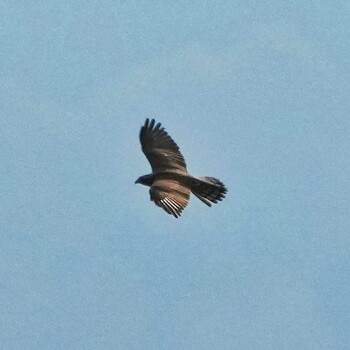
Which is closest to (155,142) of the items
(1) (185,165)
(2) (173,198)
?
(1) (185,165)

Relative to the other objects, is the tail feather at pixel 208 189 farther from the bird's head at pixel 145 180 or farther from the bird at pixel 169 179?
the bird's head at pixel 145 180

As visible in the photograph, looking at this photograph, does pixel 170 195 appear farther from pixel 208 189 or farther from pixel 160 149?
pixel 160 149

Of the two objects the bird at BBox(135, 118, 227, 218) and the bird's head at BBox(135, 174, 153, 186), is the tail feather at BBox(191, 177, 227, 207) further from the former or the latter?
the bird's head at BBox(135, 174, 153, 186)

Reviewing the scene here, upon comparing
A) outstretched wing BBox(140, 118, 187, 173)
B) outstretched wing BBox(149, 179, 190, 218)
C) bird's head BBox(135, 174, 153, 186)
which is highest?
outstretched wing BBox(140, 118, 187, 173)

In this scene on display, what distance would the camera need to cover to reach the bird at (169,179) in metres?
33.2

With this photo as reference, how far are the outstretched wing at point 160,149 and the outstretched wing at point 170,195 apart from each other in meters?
1.08

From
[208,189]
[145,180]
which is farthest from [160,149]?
[208,189]

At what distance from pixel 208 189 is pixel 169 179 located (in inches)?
61.1

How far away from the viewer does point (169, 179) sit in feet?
114

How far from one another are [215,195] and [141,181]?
124 inches

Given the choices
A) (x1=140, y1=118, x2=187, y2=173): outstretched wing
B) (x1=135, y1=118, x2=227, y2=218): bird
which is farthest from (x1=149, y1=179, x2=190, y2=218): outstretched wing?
(x1=140, y1=118, x2=187, y2=173): outstretched wing

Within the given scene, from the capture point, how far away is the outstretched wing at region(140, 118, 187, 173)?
35.7 meters

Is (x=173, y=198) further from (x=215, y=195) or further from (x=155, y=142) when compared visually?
(x=155, y=142)

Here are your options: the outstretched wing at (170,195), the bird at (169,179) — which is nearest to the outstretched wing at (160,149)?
the bird at (169,179)
